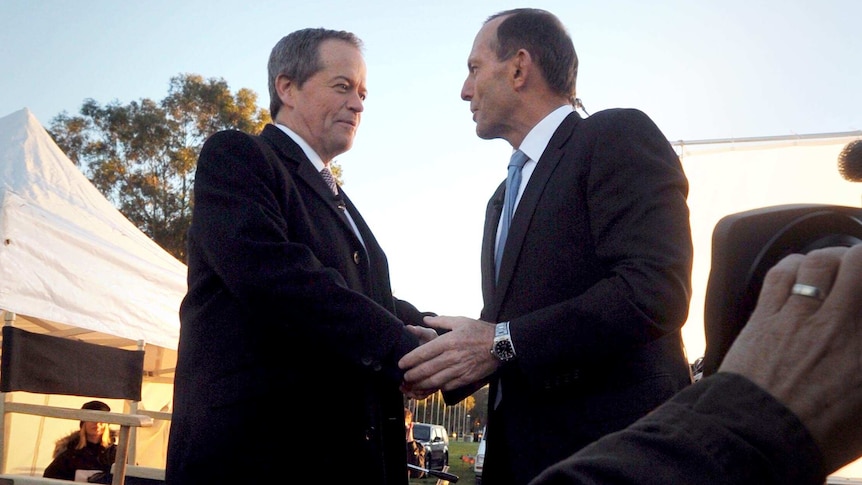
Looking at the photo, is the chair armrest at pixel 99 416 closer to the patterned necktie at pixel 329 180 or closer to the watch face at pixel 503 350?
the patterned necktie at pixel 329 180

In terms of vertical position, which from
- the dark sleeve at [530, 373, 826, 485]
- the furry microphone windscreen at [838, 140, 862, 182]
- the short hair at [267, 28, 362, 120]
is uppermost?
the short hair at [267, 28, 362, 120]

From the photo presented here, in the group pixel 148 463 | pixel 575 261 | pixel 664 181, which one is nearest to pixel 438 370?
pixel 575 261

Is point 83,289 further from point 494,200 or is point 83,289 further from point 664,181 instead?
point 664,181

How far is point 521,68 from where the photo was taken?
114 inches

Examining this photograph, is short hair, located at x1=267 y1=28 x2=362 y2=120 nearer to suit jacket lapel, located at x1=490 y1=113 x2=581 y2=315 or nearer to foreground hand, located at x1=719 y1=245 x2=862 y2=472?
suit jacket lapel, located at x1=490 y1=113 x2=581 y2=315

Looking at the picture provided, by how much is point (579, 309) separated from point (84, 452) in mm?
5883

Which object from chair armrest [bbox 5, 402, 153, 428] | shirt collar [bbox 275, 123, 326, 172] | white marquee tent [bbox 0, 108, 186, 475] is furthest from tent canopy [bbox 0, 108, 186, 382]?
shirt collar [bbox 275, 123, 326, 172]

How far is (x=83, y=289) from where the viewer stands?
664cm

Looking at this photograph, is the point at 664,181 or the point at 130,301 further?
the point at 130,301

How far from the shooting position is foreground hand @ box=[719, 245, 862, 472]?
618mm

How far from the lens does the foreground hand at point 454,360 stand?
2244mm

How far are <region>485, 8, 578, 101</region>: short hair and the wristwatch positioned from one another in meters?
0.99

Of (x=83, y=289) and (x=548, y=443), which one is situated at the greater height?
(x=83, y=289)

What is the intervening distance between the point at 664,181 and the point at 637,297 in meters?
0.34
